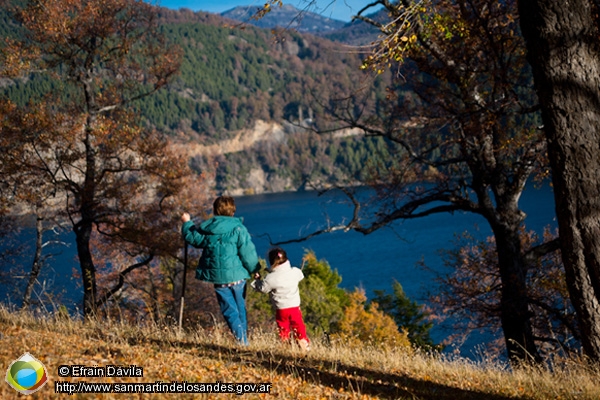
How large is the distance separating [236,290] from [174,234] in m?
8.16

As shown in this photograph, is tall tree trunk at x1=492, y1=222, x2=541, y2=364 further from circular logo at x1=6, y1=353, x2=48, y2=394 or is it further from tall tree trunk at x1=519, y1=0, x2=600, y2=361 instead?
circular logo at x1=6, y1=353, x2=48, y2=394

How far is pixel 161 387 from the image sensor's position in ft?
11.7

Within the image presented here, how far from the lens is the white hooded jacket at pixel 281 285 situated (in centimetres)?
607

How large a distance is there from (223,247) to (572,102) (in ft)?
11.9

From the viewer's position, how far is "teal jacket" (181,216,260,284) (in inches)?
232

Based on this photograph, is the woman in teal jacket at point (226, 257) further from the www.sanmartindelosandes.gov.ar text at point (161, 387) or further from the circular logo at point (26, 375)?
the circular logo at point (26, 375)

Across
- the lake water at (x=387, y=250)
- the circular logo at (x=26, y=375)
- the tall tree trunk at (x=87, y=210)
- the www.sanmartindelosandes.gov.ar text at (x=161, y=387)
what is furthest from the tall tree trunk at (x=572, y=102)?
the lake water at (x=387, y=250)

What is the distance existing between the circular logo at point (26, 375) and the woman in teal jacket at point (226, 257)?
2446 mm

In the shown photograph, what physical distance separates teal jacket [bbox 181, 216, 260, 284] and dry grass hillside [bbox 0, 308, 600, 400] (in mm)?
698

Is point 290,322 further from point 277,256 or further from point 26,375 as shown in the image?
point 26,375

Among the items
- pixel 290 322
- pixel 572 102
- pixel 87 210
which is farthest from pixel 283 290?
pixel 87 210

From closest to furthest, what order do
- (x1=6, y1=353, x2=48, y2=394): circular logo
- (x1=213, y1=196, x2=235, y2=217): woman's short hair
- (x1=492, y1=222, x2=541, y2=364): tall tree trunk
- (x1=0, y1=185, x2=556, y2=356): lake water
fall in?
(x1=6, y1=353, x2=48, y2=394): circular logo < (x1=213, y1=196, x2=235, y2=217): woman's short hair < (x1=492, y1=222, x2=541, y2=364): tall tree trunk < (x1=0, y1=185, x2=556, y2=356): lake water

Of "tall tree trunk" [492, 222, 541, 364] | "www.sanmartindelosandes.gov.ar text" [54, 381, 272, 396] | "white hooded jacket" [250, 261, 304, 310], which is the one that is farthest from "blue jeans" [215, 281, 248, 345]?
"tall tree trunk" [492, 222, 541, 364]

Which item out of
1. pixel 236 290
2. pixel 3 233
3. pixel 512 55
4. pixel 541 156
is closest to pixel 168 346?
pixel 236 290
